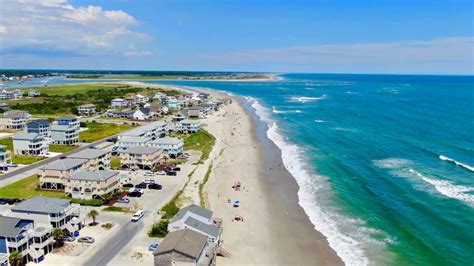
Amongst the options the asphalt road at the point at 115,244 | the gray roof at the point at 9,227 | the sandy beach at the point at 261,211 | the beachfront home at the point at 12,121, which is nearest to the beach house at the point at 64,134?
the beachfront home at the point at 12,121

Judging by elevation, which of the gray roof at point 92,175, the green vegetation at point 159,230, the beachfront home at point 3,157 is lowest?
the green vegetation at point 159,230

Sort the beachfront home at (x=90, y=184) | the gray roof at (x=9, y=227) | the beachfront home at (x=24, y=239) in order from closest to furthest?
the beachfront home at (x=24, y=239), the gray roof at (x=9, y=227), the beachfront home at (x=90, y=184)

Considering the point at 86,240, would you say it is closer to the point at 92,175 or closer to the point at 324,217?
the point at 92,175

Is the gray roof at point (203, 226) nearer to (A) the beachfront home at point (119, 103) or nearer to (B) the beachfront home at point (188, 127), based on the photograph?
(B) the beachfront home at point (188, 127)

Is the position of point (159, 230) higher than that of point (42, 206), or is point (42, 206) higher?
point (42, 206)

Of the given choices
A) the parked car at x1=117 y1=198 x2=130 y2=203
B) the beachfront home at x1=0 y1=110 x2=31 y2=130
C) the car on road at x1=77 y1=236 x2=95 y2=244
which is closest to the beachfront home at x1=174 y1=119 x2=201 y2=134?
the beachfront home at x1=0 y1=110 x2=31 y2=130

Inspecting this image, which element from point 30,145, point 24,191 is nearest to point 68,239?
point 24,191
